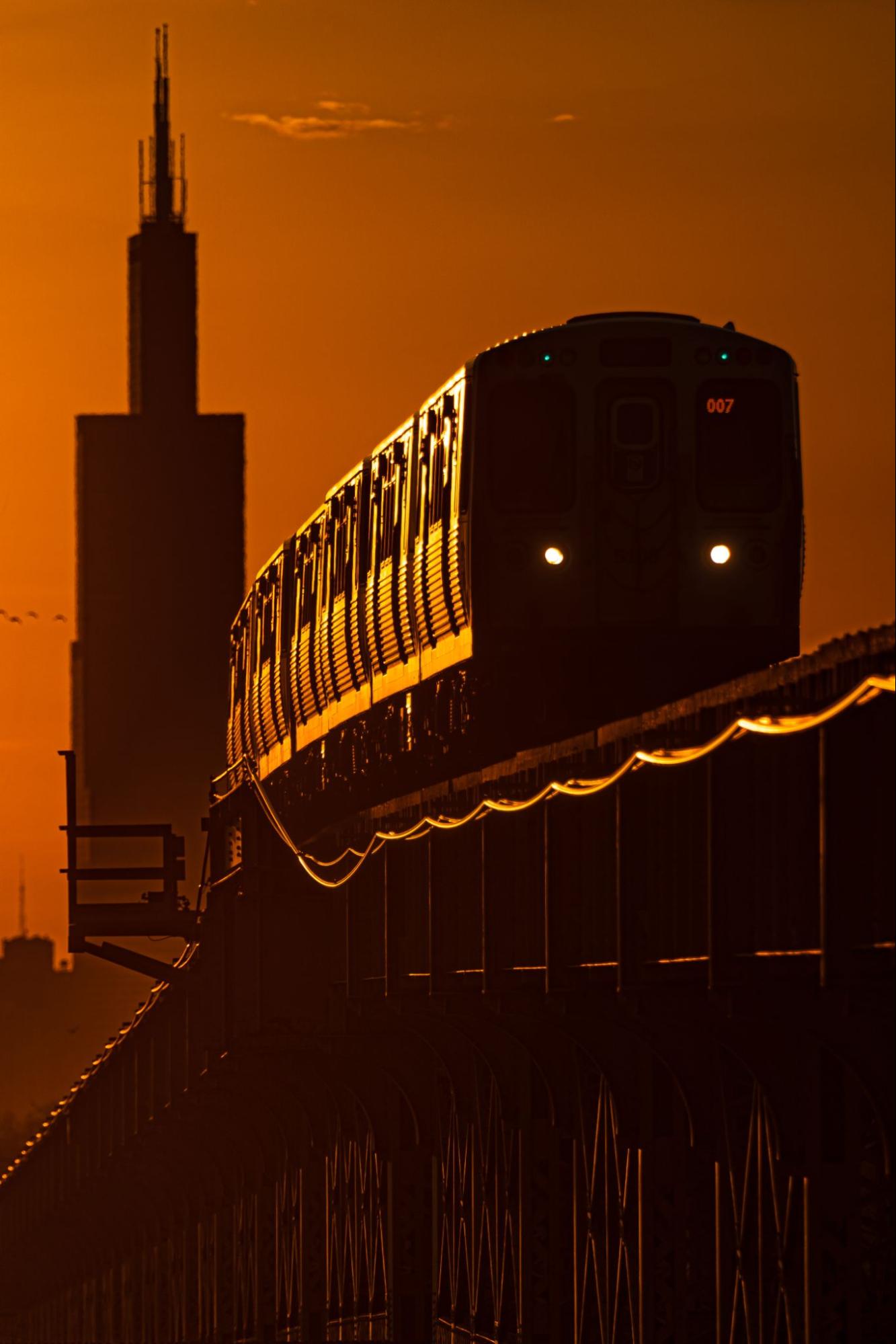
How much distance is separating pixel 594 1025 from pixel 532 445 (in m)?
8.06

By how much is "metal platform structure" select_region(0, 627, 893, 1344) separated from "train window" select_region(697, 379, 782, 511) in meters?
3.87

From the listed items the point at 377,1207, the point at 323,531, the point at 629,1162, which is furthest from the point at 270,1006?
the point at 629,1162

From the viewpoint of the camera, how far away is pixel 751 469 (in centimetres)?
2914

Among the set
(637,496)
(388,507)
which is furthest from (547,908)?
(388,507)

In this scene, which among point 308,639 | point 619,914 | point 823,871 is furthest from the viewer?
point 308,639

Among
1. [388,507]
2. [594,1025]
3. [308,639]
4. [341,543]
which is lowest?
[594,1025]

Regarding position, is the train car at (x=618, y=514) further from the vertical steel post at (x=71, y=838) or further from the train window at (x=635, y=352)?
the vertical steel post at (x=71, y=838)

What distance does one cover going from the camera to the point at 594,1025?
22.2 meters

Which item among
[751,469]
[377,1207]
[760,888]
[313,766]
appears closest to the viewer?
[760,888]

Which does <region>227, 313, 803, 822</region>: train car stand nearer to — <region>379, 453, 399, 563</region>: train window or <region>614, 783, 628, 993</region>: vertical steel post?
<region>379, 453, 399, 563</region>: train window

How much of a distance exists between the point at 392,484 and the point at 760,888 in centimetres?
1639

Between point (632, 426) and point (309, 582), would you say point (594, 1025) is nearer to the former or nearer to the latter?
point (632, 426)

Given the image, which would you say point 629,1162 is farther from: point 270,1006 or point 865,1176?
point 270,1006

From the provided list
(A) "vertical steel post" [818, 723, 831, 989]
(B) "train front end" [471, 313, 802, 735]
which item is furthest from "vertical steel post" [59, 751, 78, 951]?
(A) "vertical steel post" [818, 723, 831, 989]
